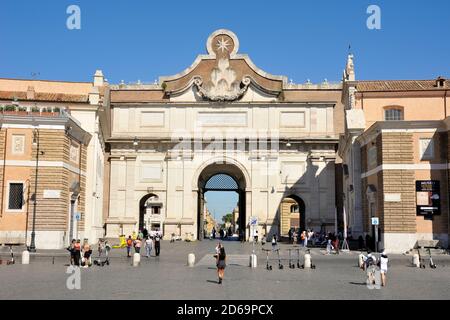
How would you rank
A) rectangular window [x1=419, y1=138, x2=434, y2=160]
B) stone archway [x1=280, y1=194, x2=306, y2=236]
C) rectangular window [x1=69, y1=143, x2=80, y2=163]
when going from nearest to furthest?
rectangular window [x1=419, y1=138, x2=434, y2=160]
rectangular window [x1=69, y1=143, x2=80, y2=163]
stone archway [x1=280, y1=194, x2=306, y2=236]

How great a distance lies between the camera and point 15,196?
33.8 metres

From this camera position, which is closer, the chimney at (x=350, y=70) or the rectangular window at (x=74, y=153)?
the rectangular window at (x=74, y=153)

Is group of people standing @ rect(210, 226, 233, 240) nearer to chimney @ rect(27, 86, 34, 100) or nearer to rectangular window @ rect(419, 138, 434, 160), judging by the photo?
chimney @ rect(27, 86, 34, 100)

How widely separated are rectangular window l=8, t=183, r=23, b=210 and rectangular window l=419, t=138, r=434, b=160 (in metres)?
23.7

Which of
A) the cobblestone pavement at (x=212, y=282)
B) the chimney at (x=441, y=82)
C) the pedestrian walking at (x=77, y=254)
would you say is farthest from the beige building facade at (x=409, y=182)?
the pedestrian walking at (x=77, y=254)

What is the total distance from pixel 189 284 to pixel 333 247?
19.2 metres

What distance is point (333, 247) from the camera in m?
35.2

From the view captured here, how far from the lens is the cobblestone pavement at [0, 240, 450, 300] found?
15.2 meters

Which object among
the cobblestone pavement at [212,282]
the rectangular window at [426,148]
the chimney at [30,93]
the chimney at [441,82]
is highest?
the chimney at [441,82]

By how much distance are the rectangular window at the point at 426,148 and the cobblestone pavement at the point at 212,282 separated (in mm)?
8049

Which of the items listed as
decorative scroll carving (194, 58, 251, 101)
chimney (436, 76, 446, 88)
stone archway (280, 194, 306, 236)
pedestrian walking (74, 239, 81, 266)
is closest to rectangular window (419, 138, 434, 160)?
chimney (436, 76, 446, 88)

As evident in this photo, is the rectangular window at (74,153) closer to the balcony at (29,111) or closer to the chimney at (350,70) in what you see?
the balcony at (29,111)

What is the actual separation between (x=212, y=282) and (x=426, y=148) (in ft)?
64.2

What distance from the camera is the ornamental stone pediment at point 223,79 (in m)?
52.7
